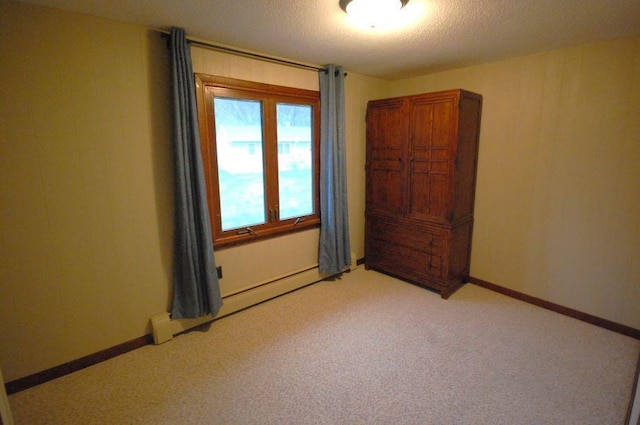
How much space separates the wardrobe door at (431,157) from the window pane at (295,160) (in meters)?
1.04

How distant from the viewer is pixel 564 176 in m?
2.62

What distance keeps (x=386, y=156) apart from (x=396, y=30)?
1.39 m

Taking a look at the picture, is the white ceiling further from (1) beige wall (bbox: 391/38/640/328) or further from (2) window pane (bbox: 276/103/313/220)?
(2) window pane (bbox: 276/103/313/220)

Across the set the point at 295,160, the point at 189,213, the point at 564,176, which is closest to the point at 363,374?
the point at 189,213

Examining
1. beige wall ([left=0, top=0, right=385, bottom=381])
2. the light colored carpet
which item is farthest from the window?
the light colored carpet

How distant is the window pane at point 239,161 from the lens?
2568 millimetres

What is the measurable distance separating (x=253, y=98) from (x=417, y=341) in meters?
2.40

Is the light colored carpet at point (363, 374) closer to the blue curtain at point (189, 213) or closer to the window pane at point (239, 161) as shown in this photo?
the blue curtain at point (189, 213)

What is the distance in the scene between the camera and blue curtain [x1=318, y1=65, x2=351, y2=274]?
3.08m

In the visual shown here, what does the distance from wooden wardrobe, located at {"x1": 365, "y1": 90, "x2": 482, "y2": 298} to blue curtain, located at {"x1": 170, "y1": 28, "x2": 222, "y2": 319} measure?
75.2 inches

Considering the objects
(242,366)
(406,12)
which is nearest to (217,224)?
(242,366)

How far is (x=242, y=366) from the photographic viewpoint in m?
2.10

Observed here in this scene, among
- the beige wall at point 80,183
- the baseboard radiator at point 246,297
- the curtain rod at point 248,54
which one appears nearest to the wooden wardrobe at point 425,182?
the baseboard radiator at point 246,297

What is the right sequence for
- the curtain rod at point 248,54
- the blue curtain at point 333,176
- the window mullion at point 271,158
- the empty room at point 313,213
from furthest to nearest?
the blue curtain at point 333,176 < the window mullion at point 271,158 < the curtain rod at point 248,54 < the empty room at point 313,213
